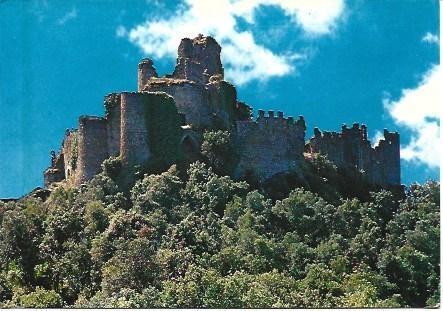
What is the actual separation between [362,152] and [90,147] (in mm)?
14477

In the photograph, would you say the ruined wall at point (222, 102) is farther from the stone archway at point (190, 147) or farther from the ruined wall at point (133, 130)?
the ruined wall at point (133, 130)

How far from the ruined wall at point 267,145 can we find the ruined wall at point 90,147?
5.81m

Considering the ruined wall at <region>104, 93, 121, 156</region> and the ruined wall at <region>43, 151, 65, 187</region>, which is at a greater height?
the ruined wall at <region>104, 93, 121, 156</region>

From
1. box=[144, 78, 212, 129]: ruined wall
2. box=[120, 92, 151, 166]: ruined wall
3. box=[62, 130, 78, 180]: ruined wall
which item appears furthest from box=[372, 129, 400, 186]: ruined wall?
box=[62, 130, 78, 180]: ruined wall

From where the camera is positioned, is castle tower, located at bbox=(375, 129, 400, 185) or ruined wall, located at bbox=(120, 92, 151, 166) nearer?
ruined wall, located at bbox=(120, 92, 151, 166)

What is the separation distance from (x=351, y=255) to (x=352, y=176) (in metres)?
10.9

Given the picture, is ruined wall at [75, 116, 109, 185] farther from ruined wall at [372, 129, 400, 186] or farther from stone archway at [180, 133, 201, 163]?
ruined wall at [372, 129, 400, 186]

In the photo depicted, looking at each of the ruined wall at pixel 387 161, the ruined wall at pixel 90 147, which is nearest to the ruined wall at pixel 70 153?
the ruined wall at pixel 90 147

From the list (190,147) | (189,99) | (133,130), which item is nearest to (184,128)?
(190,147)

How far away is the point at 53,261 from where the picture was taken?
47.2 meters

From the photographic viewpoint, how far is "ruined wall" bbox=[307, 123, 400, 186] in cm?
6059

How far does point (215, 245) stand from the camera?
4834 centimetres

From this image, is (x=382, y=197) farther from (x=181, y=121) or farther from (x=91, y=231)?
(x=91, y=231)

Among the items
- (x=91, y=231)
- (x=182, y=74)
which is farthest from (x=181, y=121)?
(x=91, y=231)
